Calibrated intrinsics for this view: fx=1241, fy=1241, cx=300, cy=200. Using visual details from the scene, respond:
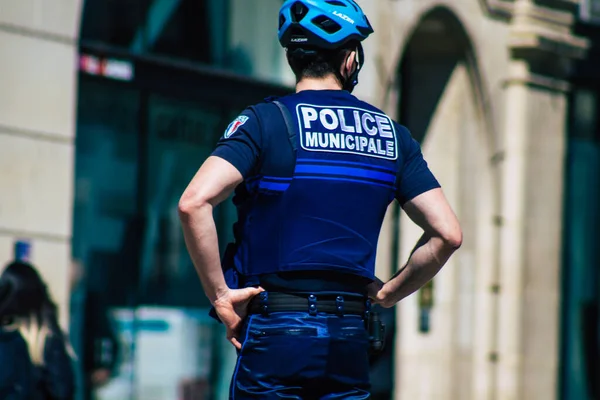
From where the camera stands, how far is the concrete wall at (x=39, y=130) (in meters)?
8.29

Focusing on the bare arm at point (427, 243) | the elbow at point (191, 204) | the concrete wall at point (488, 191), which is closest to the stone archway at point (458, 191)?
the concrete wall at point (488, 191)

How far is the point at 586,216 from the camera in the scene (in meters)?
14.5

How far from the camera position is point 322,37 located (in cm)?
385

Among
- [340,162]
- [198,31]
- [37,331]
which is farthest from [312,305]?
[198,31]

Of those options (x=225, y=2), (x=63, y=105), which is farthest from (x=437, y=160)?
(x=63, y=105)

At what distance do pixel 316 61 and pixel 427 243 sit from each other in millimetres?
711

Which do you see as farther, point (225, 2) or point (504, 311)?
point (504, 311)

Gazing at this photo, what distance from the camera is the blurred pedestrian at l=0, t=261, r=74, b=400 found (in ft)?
24.9

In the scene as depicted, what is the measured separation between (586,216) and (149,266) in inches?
253

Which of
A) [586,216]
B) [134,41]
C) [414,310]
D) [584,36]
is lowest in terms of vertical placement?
[414,310]

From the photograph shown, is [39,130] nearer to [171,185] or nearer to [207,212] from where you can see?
[171,185]

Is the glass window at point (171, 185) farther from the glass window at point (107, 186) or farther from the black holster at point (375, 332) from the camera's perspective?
the black holster at point (375, 332)

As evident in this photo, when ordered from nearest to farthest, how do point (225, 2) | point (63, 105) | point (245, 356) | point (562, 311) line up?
1. point (245, 356)
2. point (63, 105)
3. point (225, 2)
4. point (562, 311)

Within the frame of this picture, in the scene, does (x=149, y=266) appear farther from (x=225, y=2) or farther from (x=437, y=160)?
(x=437, y=160)
